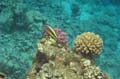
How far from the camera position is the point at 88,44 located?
6.20 m

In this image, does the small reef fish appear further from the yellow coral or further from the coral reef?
the yellow coral

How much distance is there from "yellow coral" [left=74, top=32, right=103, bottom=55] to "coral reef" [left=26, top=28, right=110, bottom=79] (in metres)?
0.16

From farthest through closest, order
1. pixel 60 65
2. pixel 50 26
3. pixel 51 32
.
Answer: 1. pixel 50 26
2. pixel 51 32
3. pixel 60 65

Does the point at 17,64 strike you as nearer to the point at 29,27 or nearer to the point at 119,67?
the point at 29,27

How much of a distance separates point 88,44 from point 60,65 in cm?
81

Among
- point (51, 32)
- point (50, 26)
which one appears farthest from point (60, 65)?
point (50, 26)

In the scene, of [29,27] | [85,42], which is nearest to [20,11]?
[29,27]

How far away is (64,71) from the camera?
223 inches

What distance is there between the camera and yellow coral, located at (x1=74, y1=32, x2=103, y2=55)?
6172 millimetres

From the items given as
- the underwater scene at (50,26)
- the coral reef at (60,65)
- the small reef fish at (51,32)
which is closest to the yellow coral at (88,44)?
the coral reef at (60,65)

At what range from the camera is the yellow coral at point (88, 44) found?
6.17 m

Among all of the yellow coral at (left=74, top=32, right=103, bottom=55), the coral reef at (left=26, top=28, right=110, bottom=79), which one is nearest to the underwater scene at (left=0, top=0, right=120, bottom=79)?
the yellow coral at (left=74, top=32, right=103, bottom=55)

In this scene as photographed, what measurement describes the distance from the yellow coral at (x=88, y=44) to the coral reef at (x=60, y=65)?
6.3 inches

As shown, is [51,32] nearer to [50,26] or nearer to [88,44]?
[88,44]
